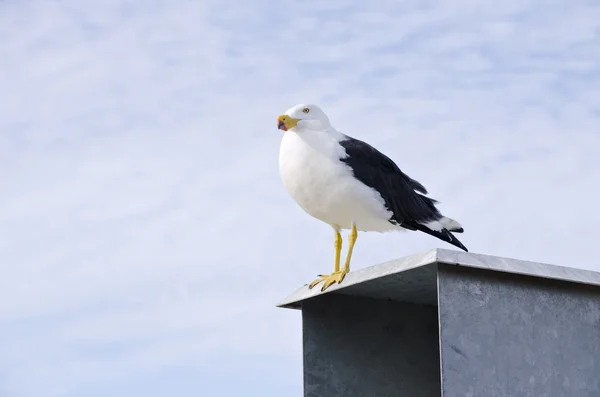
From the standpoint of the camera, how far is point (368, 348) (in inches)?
338

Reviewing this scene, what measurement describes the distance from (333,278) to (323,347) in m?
0.56

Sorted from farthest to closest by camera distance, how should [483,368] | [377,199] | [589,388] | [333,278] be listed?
1. [377,199]
2. [333,278]
3. [589,388]
4. [483,368]

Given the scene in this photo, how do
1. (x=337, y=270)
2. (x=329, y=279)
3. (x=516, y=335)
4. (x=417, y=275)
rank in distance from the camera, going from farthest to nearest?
(x=337, y=270) → (x=329, y=279) → (x=417, y=275) → (x=516, y=335)

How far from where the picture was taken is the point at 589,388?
24.2 ft

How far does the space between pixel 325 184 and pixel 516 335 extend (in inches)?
83.3

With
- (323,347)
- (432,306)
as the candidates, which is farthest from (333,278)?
(432,306)

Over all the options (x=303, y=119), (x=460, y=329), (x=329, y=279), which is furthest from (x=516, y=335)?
(x=303, y=119)

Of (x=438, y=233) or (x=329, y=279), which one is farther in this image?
(x=438, y=233)

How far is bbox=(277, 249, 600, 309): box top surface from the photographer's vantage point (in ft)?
22.7

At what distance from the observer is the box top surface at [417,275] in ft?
22.7

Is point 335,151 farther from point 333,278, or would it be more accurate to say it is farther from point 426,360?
point 426,360

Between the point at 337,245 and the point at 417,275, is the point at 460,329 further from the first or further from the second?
the point at 337,245

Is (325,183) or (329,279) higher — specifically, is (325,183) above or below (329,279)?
above

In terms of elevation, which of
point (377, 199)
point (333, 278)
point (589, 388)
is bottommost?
point (589, 388)
